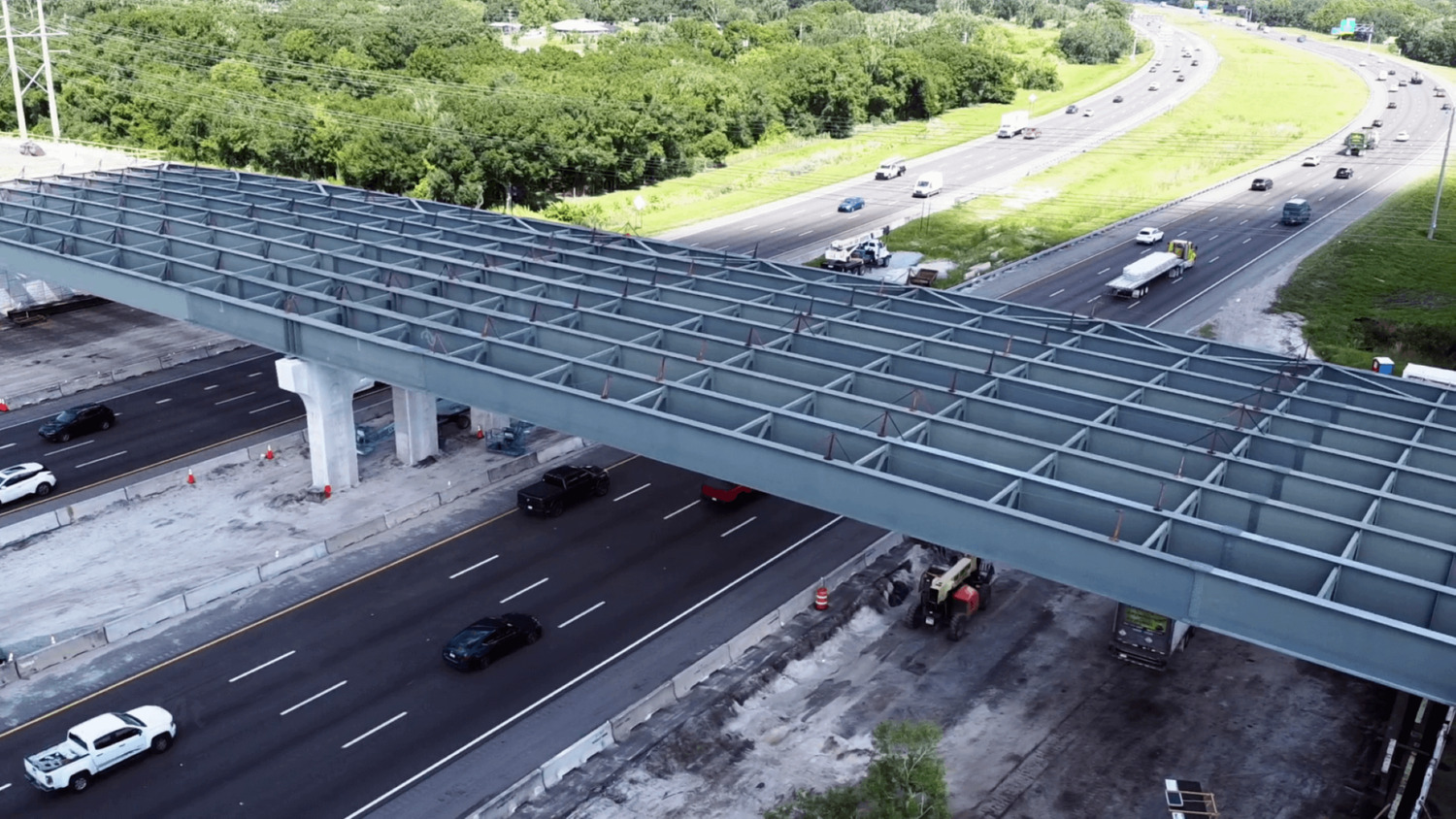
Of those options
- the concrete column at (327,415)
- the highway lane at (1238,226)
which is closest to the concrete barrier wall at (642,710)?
the concrete column at (327,415)

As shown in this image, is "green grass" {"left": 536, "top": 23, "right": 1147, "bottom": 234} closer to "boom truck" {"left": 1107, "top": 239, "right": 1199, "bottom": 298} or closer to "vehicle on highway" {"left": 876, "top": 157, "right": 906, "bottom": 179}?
"vehicle on highway" {"left": 876, "top": 157, "right": 906, "bottom": 179}

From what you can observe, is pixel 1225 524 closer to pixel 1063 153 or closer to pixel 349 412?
pixel 349 412

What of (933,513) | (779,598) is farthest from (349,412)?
(933,513)

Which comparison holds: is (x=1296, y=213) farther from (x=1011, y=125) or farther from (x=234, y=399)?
(x=234, y=399)

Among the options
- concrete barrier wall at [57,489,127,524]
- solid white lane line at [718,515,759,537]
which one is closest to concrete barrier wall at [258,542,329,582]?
concrete barrier wall at [57,489,127,524]

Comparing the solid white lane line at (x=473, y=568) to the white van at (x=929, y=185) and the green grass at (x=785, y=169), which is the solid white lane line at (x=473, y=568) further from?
the white van at (x=929, y=185)
